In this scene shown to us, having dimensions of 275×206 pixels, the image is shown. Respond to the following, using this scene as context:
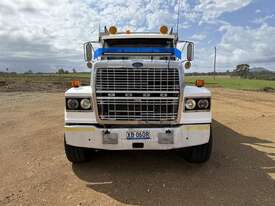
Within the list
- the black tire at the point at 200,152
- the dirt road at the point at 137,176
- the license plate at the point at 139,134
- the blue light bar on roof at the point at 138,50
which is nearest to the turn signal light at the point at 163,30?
the blue light bar on roof at the point at 138,50

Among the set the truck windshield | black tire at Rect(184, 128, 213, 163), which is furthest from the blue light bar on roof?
black tire at Rect(184, 128, 213, 163)

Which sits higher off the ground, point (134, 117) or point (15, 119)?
point (134, 117)

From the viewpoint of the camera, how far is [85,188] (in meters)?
5.27

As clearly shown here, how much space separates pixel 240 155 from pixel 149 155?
192 centimetres

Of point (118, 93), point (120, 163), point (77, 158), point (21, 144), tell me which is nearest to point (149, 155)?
point (120, 163)

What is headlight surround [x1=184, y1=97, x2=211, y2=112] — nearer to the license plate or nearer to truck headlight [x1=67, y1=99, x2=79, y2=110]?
the license plate

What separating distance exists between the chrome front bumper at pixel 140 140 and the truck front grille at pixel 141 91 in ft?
0.89

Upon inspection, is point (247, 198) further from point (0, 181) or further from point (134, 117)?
point (0, 181)

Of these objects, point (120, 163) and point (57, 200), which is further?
point (120, 163)

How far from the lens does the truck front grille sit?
18.1 ft

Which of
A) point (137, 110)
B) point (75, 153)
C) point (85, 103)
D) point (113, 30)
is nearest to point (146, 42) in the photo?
point (113, 30)

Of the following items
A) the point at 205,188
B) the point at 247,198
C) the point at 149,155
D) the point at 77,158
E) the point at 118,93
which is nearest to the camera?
the point at 247,198

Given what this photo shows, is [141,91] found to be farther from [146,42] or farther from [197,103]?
[146,42]

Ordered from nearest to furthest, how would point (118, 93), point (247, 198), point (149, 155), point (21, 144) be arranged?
point (247, 198) → point (118, 93) → point (149, 155) → point (21, 144)
